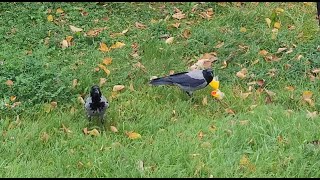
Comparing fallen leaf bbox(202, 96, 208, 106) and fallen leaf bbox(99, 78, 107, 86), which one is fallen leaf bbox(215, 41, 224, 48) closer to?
fallen leaf bbox(202, 96, 208, 106)

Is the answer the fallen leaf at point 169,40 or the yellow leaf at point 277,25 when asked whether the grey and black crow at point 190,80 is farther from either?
the yellow leaf at point 277,25

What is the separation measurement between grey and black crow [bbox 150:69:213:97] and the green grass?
6.2 inches

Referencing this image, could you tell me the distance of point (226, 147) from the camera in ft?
14.3

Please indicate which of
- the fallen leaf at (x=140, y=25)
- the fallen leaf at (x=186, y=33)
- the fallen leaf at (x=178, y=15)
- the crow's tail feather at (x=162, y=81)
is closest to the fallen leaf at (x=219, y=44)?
the fallen leaf at (x=186, y=33)

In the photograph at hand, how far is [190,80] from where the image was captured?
5207 mm

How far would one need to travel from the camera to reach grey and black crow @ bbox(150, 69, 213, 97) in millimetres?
5199

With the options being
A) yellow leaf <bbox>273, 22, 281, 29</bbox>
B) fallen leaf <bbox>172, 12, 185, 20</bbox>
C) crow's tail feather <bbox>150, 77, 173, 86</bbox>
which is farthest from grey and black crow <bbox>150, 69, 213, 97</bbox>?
fallen leaf <bbox>172, 12, 185, 20</bbox>

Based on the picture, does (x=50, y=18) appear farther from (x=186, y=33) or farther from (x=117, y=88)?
(x=117, y=88)

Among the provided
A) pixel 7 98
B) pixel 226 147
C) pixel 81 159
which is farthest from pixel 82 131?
pixel 226 147

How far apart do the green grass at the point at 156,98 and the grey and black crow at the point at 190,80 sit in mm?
158

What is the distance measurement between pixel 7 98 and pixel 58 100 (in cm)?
49

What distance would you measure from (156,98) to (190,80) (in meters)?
0.38

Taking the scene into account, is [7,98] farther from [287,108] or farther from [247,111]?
[287,108]

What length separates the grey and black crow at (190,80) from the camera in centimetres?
520
